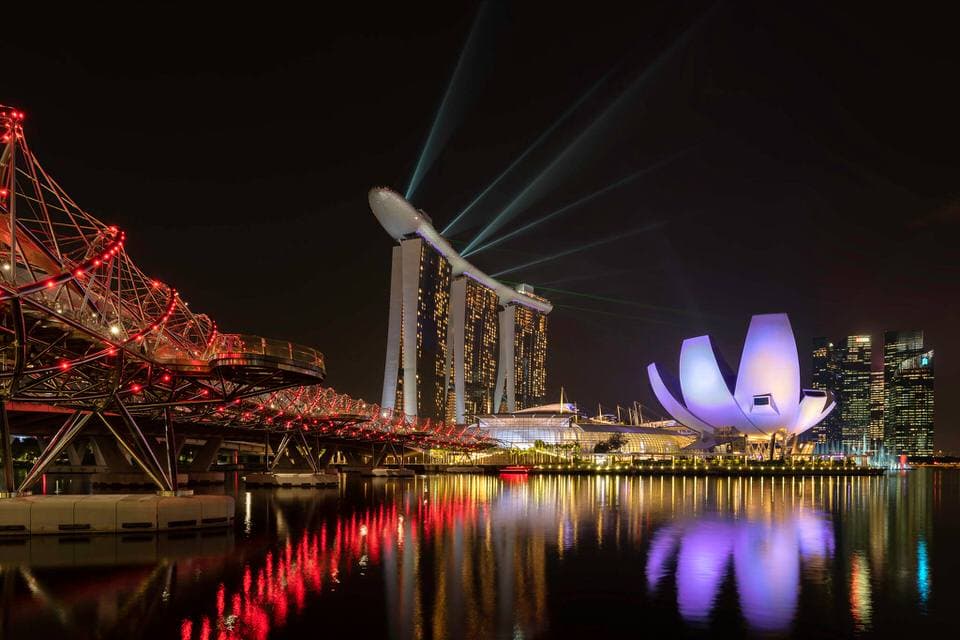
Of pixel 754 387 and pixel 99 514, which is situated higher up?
pixel 754 387

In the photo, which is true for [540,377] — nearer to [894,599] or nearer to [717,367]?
[717,367]

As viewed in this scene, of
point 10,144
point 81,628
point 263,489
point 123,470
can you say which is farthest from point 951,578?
point 123,470

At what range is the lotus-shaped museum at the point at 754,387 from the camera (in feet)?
271

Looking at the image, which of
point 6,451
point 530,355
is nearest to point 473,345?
point 530,355

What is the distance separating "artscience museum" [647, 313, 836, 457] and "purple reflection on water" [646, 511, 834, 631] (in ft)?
192

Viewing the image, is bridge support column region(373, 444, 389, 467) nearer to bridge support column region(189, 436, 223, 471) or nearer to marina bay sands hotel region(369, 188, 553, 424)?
bridge support column region(189, 436, 223, 471)

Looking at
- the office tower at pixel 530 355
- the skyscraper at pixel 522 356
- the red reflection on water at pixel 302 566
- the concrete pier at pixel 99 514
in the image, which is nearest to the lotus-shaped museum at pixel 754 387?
the red reflection on water at pixel 302 566

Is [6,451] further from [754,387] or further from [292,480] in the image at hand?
[754,387]

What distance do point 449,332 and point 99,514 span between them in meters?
118

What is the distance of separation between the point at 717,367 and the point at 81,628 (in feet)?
264

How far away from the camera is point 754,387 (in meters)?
83.9

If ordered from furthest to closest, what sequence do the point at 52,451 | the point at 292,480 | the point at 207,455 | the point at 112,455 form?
the point at 207,455, the point at 112,455, the point at 292,480, the point at 52,451

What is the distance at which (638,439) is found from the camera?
113 m

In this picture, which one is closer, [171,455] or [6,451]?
[6,451]
